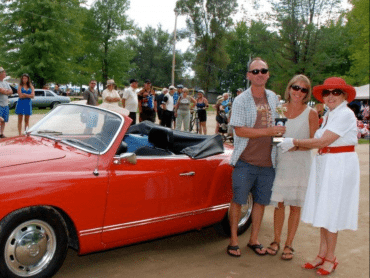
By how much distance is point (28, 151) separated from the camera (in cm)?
364

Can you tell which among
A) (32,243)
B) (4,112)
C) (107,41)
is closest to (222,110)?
(4,112)

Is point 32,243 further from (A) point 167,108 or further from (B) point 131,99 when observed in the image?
(A) point 167,108

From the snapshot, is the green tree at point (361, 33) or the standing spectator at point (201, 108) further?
the standing spectator at point (201, 108)

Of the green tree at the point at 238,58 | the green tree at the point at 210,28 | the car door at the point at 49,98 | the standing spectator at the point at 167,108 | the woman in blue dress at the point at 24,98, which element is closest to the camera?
the woman in blue dress at the point at 24,98

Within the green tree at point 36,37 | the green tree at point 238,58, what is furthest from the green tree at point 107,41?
the green tree at point 238,58

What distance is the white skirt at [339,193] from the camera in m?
3.68

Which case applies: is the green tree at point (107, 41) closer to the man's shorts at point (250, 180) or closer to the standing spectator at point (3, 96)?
the standing spectator at point (3, 96)

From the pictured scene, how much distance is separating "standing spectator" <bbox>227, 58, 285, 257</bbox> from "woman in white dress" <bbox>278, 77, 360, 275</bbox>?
43 cm

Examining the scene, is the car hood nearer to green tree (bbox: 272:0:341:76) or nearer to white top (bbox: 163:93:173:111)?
white top (bbox: 163:93:173:111)

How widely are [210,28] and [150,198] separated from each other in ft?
161

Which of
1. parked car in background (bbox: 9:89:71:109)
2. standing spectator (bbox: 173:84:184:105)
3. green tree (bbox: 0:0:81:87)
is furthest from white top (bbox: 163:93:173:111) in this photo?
green tree (bbox: 0:0:81:87)

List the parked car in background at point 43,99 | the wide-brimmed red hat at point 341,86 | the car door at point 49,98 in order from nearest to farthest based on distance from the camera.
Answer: the wide-brimmed red hat at point 341,86 < the parked car in background at point 43,99 < the car door at point 49,98

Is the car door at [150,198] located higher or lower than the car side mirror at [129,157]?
lower

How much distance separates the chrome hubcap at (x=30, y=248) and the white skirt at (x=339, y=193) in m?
2.33
